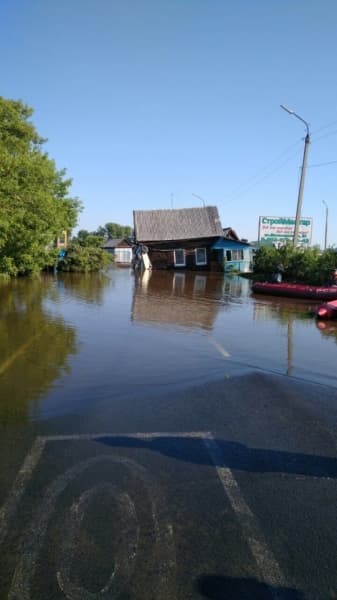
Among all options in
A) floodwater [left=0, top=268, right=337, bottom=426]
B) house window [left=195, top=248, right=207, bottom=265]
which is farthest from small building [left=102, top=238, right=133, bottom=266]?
floodwater [left=0, top=268, right=337, bottom=426]

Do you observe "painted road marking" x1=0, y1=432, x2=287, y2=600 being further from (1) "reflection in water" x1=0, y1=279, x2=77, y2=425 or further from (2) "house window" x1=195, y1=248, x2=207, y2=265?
(2) "house window" x1=195, y1=248, x2=207, y2=265

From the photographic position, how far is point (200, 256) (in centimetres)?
4138

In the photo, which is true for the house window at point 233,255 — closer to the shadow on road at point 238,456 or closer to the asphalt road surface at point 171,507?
the asphalt road surface at point 171,507

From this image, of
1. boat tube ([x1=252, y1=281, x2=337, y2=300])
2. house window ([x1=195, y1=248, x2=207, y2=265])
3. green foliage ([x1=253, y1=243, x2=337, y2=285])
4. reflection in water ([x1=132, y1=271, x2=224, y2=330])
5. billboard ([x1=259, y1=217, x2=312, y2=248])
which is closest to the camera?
reflection in water ([x1=132, y1=271, x2=224, y2=330])

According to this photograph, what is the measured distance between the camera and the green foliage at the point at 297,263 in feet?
77.6

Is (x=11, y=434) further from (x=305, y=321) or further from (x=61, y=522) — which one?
(x=305, y=321)

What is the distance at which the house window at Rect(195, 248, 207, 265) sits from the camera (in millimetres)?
41219

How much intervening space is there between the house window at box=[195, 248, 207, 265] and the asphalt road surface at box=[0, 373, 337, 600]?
119 ft

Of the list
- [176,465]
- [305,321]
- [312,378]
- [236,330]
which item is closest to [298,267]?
[305,321]

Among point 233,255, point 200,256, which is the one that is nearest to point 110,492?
point 233,255

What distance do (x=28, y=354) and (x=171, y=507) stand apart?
6070 mm

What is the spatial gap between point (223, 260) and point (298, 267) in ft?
47.6

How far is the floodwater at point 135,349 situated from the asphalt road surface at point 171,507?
1144mm

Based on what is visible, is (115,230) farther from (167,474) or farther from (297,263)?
(167,474)
